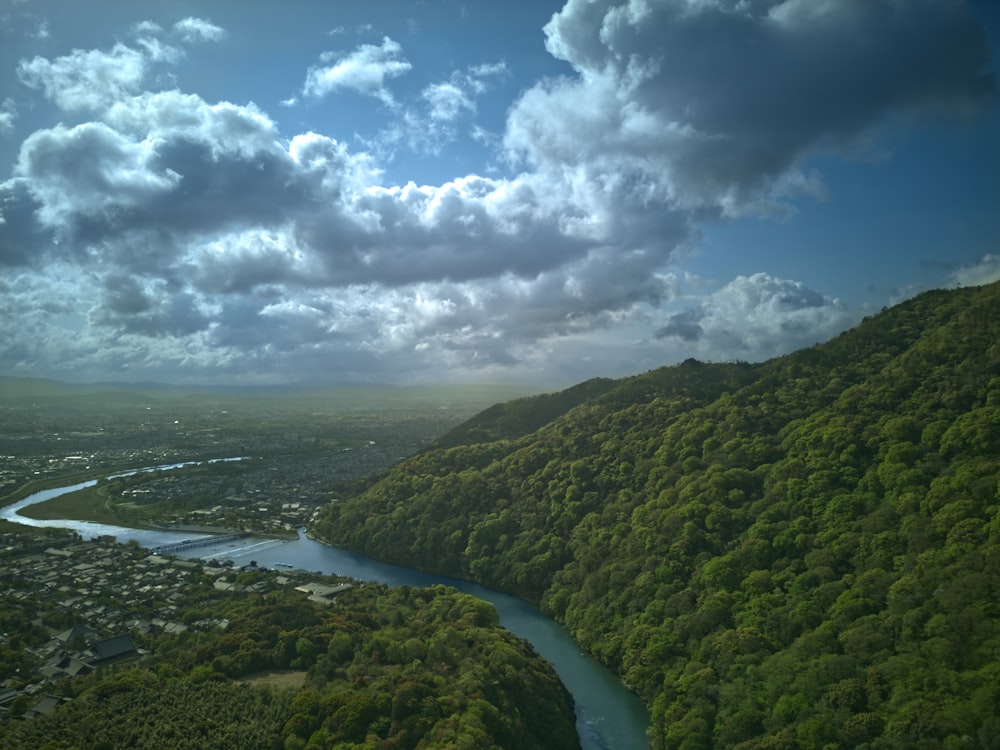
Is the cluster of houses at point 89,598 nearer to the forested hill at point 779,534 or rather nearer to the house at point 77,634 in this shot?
the house at point 77,634

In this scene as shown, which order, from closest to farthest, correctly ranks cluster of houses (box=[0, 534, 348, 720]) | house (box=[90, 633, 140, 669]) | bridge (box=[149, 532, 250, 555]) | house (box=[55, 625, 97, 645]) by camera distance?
cluster of houses (box=[0, 534, 348, 720])
house (box=[90, 633, 140, 669])
house (box=[55, 625, 97, 645])
bridge (box=[149, 532, 250, 555])

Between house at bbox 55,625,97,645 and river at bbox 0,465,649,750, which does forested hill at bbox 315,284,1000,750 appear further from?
house at bbox 55,625,97,645

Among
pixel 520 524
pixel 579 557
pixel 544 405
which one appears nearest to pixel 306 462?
pixel 544 405

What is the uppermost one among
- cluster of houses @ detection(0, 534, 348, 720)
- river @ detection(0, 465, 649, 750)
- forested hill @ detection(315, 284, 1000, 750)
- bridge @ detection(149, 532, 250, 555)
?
forested hill @ detection(315, 284, 1000, 750)

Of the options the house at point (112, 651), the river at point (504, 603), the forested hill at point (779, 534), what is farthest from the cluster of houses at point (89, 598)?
the forested hill at point (779, 534)

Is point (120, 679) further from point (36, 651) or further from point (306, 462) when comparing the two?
point (306, 462)

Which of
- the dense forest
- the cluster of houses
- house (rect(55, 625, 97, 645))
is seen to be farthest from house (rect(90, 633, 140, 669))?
house (rect(55, 625, 97, 645))
